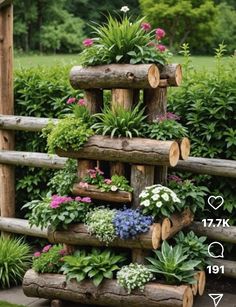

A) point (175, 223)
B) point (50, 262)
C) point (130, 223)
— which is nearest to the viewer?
point (130, 223)

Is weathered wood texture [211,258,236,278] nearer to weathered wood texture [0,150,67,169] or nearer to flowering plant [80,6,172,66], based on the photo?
weathered wood texture [0,150,67,169]

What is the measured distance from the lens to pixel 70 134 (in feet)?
18.0

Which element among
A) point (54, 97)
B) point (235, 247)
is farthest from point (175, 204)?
point (54, 97)

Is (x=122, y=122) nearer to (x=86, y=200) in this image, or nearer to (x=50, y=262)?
(x=86, y=200)

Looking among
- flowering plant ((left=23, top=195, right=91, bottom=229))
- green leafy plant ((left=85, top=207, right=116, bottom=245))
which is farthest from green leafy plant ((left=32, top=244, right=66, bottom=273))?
green leafy plant ((left=85, top=207, right=116, bottom=245))

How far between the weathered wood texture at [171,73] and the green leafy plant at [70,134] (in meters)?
0.76

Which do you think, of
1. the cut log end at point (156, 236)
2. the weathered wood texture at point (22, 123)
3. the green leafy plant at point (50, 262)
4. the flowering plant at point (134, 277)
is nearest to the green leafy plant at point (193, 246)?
the cut log end at point (156, 236)

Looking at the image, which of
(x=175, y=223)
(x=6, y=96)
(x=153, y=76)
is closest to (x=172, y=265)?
(x=175, y=223)

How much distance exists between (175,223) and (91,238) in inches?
28.7

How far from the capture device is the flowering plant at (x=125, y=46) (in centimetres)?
545

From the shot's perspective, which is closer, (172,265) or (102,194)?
(172,265)

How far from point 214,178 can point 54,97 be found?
6.29ft

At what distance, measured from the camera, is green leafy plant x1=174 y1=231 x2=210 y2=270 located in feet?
18.8

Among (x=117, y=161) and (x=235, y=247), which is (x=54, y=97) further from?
(x=235, y=247)
